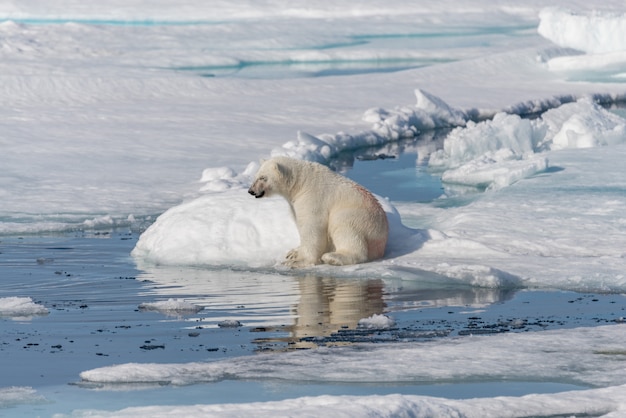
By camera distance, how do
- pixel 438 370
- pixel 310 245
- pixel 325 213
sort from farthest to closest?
pixel 325 213
pixel 310 245
pixel 438 370

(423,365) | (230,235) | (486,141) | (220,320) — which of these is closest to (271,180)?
(230,235)

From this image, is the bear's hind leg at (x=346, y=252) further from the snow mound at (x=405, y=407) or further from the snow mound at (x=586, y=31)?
the snow mound at (x=586, y=31)

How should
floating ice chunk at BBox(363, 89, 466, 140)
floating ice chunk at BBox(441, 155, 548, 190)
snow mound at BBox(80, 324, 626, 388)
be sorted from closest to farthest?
snow mound at BBox(80, 324, 626, 388) → floating ice chunk at BBox(441, 155, 548, 190) → floating ice chunk at BBox(363, 89, 466, 140)

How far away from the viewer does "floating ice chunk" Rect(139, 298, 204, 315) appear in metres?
6.25

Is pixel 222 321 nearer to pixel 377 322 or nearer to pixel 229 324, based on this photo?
pixel 229 324

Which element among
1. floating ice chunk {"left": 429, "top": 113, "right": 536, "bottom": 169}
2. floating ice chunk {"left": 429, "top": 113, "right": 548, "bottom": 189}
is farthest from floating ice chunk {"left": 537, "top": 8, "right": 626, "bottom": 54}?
floating ice chunk {"left": 429, "top": 113, "right": 536, "bottom": 169}

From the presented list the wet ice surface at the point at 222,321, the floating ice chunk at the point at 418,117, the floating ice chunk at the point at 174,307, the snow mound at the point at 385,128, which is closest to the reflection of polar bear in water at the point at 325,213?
the wet ice surface at the point at 222,321

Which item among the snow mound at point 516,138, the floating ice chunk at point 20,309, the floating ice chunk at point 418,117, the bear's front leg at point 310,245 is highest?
the floating ice chunk at point 418,117

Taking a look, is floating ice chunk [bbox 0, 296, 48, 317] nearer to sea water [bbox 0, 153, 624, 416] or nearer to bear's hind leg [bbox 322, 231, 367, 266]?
sea water [bbox 0, 153, 624, 416]

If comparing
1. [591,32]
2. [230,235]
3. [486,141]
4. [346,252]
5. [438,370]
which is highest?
[591,32]

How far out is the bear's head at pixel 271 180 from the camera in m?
7.33

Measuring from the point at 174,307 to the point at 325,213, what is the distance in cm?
147

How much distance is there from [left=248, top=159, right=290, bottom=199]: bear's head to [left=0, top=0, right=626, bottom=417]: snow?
1.36ft

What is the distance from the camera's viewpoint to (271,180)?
7328mm
